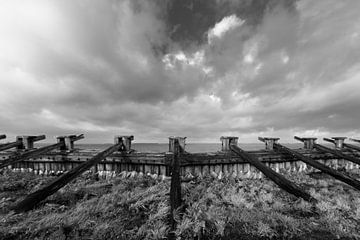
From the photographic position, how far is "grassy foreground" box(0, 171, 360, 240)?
420 cm

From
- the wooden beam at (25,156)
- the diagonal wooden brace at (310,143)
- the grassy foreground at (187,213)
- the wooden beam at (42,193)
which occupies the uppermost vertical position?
the diagonal wooden brace at (310,143)

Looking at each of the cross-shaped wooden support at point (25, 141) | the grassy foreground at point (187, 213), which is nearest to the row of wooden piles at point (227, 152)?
the cross-shaped wooden support at point (25, 141)

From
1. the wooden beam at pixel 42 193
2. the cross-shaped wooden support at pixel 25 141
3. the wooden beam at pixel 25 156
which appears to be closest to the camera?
the wooden beam at pixel 42 193

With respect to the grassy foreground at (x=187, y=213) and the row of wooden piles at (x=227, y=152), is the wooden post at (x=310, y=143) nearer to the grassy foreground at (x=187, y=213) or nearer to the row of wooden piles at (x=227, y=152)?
the row of wooden piles at (x=227, y=152)

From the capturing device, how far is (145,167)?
29.9 ft

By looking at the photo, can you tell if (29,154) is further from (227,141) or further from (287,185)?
(287,185)

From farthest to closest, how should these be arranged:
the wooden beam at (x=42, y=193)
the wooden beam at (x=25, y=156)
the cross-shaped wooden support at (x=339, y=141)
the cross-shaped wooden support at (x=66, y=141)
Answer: the cross-shaped wooden support at (x=339, y=141) → the cross-shaped wooden support at (x=66, y=141) → the wooden beam at (x=25, y=156) → the wooden beam at (x=42, y=193)

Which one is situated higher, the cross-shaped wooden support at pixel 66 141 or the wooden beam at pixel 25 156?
the cross-shaped wooden support at pixel 66 141

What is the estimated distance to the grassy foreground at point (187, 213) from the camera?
4196 millimetres

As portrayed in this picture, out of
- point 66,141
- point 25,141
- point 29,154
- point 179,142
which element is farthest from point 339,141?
point 25,141

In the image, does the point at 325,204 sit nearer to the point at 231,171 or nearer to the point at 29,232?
the point at 231,171

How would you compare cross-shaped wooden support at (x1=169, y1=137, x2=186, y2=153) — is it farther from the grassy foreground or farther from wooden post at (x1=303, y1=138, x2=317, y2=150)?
wooden post at (x1=303, y1=138, x2=317, y2=150)

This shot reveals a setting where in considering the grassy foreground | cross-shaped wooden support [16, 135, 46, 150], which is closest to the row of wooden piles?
cross-shaped wooden support [16, 135, 46, 150]

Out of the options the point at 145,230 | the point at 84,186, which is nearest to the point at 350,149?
the point at 145,230
